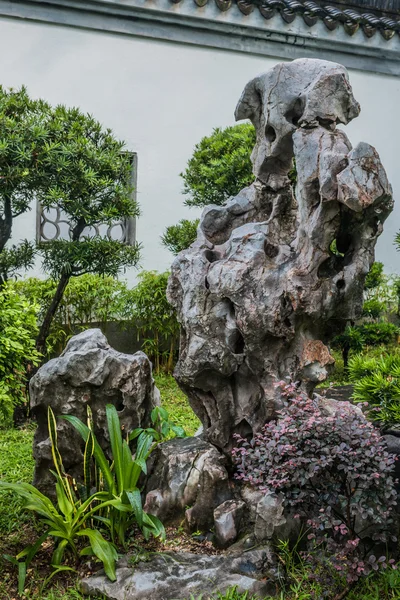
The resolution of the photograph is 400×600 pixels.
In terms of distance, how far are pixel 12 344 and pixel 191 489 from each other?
1805 millimetres

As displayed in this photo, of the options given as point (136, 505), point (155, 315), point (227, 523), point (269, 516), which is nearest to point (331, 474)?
point (269, 516)

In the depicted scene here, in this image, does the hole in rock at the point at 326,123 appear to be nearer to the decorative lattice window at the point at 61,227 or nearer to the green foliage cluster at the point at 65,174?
the green foliage cluster at the point at 65,174

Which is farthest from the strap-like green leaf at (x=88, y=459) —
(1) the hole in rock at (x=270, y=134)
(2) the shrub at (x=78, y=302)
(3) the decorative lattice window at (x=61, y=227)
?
(3) the decorative lattice window at (x=61, y=227)

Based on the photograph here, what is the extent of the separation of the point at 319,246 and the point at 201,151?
4.39m

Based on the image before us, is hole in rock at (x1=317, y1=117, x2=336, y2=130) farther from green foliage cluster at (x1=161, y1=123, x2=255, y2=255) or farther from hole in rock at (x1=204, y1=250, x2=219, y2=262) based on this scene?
green foliage cluster at (x1=161, y1=123, x2=255, y2=255)

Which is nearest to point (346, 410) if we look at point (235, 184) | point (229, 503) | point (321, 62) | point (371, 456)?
point (371, 456)

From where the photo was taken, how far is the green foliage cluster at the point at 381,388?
3957 mm

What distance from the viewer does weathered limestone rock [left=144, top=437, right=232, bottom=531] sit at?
3.90 meters

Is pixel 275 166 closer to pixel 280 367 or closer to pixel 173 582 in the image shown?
pixel 280 367

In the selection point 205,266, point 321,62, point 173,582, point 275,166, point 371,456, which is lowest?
point 173,582

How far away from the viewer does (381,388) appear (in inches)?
158

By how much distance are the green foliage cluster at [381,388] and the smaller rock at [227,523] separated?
0.93 meters

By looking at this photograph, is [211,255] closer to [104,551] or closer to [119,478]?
[119,478]

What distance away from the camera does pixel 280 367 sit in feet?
13.5
